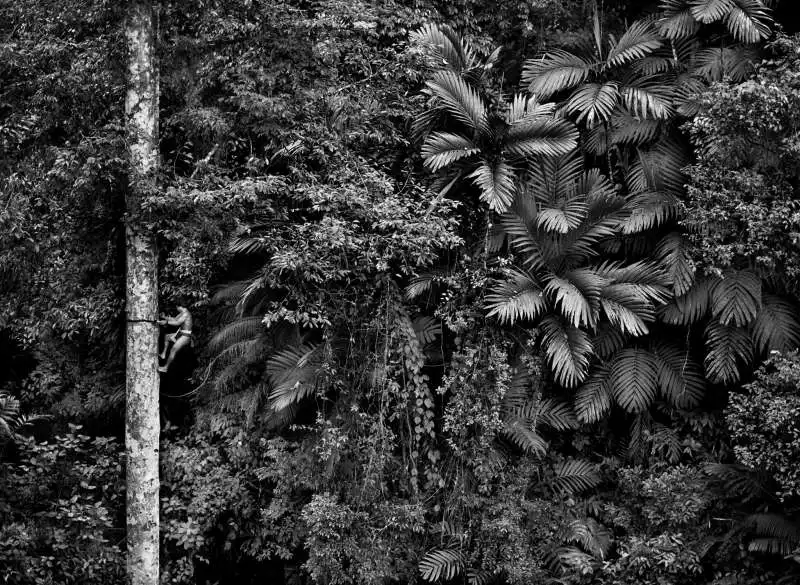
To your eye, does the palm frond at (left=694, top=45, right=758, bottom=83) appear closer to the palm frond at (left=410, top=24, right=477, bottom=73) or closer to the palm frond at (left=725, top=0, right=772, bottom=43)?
the palm frond at (left=725, top=0, right=772, bottom=43)

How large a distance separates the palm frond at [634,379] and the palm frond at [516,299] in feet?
3.29

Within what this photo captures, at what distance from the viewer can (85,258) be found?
848 centimetres

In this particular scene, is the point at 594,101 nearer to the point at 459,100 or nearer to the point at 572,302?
the point at 459,100

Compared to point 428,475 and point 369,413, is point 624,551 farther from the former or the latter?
point 369,413

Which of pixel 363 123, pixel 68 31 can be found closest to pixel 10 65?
pixel 68 31

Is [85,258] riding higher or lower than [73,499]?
higher

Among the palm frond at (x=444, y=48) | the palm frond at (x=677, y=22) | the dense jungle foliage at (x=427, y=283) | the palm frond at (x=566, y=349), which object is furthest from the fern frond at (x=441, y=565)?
the palm frond at (x=677, y=22)

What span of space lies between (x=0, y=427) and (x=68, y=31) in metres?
4.23

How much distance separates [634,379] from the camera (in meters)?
7.46

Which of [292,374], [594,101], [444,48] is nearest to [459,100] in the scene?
[444,48]

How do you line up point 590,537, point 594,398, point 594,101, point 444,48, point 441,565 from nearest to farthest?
1. point 441,565
2. point 590,537
3. point 594,398
4. point 594,101
5. point 444,48

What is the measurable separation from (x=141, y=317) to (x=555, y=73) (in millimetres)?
5190

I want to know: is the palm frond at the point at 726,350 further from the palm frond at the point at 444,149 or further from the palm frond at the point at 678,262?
the palm frond at the point at 444,149

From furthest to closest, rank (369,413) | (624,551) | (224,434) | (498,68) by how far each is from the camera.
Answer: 1. (498,68)
2. (224,434)
3. (369,413)
4. (624,551)
